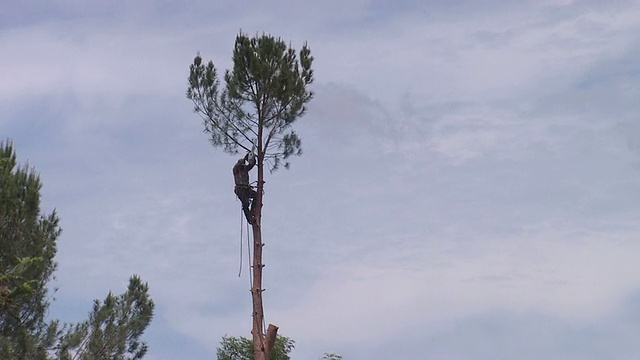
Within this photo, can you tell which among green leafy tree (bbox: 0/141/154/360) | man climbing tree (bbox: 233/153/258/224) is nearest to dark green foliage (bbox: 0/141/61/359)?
green leafy tree (bbox: 0/141/154/360)

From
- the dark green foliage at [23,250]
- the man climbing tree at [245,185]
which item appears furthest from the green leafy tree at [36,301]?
the man climbing tree at [245,185]

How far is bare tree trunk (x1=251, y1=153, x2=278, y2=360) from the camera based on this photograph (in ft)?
66.2

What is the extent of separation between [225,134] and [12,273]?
18.3 ft

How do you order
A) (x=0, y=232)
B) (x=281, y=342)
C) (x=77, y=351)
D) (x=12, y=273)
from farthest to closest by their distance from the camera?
(x=281, y=342)
(x=77, y=351)
(x=0, y=232)
(x=12, y=273)

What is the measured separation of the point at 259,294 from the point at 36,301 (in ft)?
18.2

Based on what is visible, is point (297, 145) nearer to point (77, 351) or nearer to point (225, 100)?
point (225, 100)

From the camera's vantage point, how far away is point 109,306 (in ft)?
81.2

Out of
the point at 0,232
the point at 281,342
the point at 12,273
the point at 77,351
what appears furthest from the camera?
the point at 281,342

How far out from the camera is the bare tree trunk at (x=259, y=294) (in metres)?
20.2

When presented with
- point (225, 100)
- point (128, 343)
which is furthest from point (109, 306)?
point (225, 100)

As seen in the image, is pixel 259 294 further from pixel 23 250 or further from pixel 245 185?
pixel 23 250

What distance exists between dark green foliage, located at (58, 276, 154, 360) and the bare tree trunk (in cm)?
510

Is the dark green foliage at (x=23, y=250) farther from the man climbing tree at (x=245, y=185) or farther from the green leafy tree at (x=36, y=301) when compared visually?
the man climbing tree at (x=245, y=185)

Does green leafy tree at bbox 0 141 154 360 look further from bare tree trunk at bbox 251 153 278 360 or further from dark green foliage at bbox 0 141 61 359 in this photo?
bare tree trunk at bbox 251 153 278 360
